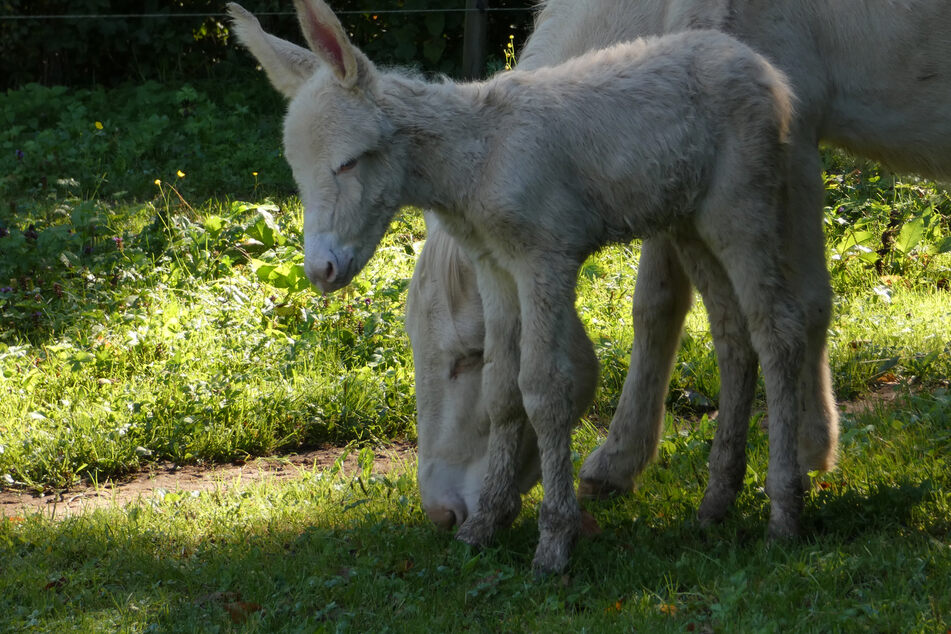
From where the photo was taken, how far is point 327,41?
327 cm

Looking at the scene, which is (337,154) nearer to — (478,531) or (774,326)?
(478,531)

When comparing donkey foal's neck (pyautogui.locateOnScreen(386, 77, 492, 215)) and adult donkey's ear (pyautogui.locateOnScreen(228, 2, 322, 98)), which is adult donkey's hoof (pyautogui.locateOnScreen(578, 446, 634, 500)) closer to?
donkey foal's neck (pyautogui.locateOnScreen(386, 77, 492, 215))

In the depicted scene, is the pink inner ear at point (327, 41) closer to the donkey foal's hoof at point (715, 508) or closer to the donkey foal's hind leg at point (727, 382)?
the donkey foal's hind leg at point (727, 382)

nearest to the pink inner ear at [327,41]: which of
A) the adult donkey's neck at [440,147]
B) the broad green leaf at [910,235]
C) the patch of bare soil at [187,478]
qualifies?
the adult donkey's neck at [440,147]

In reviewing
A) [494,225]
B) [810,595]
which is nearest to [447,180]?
[494,225]

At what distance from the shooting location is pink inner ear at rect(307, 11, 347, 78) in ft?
10.5

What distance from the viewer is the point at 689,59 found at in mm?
3680

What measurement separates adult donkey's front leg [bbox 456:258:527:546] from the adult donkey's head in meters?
0.59

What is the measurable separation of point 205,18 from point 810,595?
33.6ft

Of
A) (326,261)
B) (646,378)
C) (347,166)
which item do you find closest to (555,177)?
(347,166)

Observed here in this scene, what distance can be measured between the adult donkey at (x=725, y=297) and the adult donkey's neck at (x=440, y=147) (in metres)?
0.56

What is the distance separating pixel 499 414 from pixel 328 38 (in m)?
1.38

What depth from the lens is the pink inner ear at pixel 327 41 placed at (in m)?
3.21

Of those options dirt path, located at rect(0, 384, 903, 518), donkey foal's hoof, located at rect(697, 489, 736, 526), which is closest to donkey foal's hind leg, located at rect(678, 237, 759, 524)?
donkey foal's hoof, located at rect(697, 489, 736, 526)
